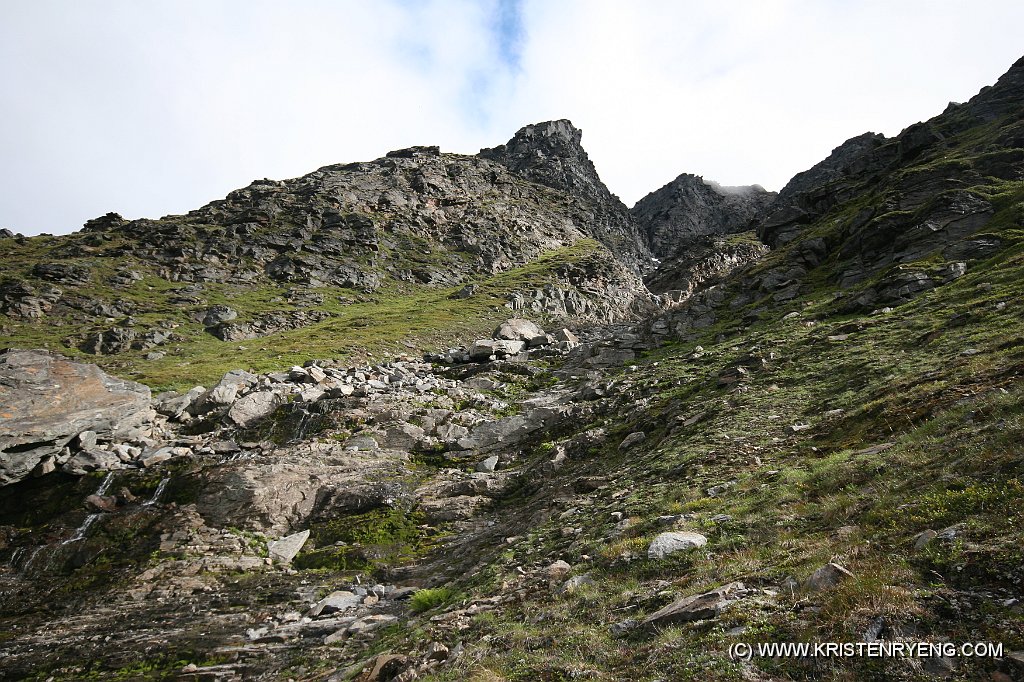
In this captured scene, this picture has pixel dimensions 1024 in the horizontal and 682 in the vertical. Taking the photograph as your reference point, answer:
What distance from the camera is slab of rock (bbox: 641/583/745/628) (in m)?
5.90

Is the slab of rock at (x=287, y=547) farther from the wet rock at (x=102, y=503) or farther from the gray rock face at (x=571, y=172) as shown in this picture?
the gray rock face at (x=571, y=172)

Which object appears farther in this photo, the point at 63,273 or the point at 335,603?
the point at 63,273

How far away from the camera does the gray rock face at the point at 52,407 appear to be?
23594 millimetres

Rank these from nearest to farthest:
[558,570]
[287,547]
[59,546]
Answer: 1. [558,570]
2. [287,547]
3. [59,546]

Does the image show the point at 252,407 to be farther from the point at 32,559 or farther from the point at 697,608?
the point at 697,608

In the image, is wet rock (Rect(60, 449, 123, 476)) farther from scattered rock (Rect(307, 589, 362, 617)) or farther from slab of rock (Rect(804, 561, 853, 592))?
slab of rock (Rect(804, 561, 853, 592))

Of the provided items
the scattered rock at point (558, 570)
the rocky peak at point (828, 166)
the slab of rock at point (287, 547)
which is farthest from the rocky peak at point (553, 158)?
the scattered rock at point (558, 570)

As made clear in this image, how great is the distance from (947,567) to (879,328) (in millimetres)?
20951

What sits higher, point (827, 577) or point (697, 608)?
point (827, 577)

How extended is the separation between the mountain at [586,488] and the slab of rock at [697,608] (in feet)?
0.22

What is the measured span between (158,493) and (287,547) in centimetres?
808

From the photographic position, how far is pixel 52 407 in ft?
85.6

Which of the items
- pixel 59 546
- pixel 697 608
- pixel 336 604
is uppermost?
pixel 59 546

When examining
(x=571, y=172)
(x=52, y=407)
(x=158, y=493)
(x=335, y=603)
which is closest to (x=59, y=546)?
(x=158, y=493)
